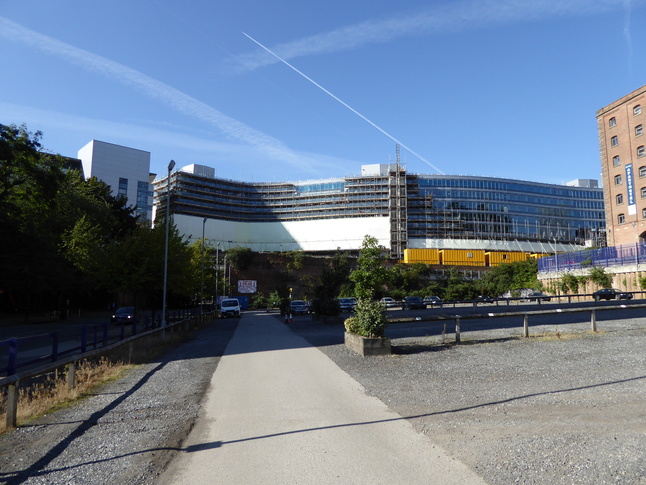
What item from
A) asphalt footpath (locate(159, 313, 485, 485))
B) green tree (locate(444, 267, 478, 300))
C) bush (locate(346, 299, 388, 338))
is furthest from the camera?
green tree (locate(444, 267, 478, 300))

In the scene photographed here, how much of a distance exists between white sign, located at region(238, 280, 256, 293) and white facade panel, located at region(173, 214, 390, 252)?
88.5 feet

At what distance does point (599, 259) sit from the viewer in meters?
56.7

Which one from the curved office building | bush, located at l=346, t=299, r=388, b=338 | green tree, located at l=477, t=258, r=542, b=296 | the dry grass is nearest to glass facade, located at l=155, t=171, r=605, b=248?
the curved office building

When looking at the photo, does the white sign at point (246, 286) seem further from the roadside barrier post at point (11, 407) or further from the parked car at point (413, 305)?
the roadside barrier post at point (11, 407)

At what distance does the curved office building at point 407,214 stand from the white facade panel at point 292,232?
0.82 ft

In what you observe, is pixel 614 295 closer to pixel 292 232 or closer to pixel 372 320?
pixel 372 320

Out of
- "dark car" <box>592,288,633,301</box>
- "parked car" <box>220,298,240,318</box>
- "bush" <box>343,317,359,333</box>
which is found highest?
"dark car" <box>592,288,633,301</box>

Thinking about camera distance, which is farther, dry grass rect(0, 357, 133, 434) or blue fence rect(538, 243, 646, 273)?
blue fence rect(538, 243, 646, 273)

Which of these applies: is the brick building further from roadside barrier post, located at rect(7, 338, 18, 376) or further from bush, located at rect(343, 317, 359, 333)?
roadside barrier post, located at rect(7, 338, 18, 376)

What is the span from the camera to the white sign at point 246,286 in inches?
3612

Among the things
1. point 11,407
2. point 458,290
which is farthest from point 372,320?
point 458,290

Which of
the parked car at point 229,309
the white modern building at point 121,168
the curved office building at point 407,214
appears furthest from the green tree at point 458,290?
the white modern building at point 121,168

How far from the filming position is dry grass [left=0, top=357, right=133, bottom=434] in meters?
8.08

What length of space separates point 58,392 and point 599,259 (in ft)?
197
